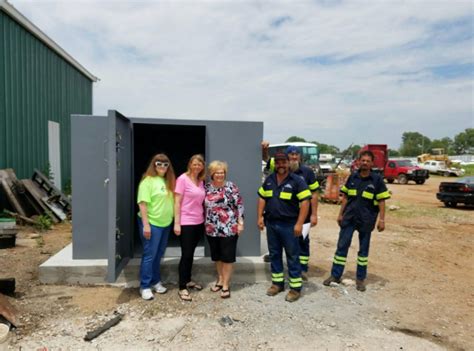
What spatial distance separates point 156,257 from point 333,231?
238 inches

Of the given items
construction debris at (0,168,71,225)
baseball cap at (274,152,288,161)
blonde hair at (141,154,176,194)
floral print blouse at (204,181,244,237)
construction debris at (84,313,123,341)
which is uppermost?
baseball cap at (274,152,288,161)

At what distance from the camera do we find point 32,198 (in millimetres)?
9156

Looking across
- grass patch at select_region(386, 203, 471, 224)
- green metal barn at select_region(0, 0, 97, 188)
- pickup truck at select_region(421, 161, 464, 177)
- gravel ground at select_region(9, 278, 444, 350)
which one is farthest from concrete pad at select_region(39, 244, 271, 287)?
pickup truck at select_region(421, 161, 464, 177)

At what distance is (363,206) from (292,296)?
4.61 ft

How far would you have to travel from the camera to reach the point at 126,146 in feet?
15.4

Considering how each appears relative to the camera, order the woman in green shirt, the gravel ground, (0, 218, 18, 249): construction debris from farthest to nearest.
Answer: (0, 218, 18, 249): construction debris < the woman in green shirt < the gravel ground

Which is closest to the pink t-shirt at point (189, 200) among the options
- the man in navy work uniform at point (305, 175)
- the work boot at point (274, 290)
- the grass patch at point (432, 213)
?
the man in navy work uniform at point (305, 175)

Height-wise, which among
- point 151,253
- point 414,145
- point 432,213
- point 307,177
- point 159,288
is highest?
point 414,145

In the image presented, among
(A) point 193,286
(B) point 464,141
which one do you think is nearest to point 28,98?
(A) point 193,286

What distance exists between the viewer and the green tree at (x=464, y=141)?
9071cm

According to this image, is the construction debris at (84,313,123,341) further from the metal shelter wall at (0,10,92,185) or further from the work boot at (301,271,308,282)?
the metal shelter wall at (0,10,92,185)

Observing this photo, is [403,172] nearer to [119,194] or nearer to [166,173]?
[166,173]

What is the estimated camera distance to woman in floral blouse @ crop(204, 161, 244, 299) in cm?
409

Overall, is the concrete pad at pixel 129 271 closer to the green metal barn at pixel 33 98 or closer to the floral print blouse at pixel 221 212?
the floral print blouse at pixel 221 212
